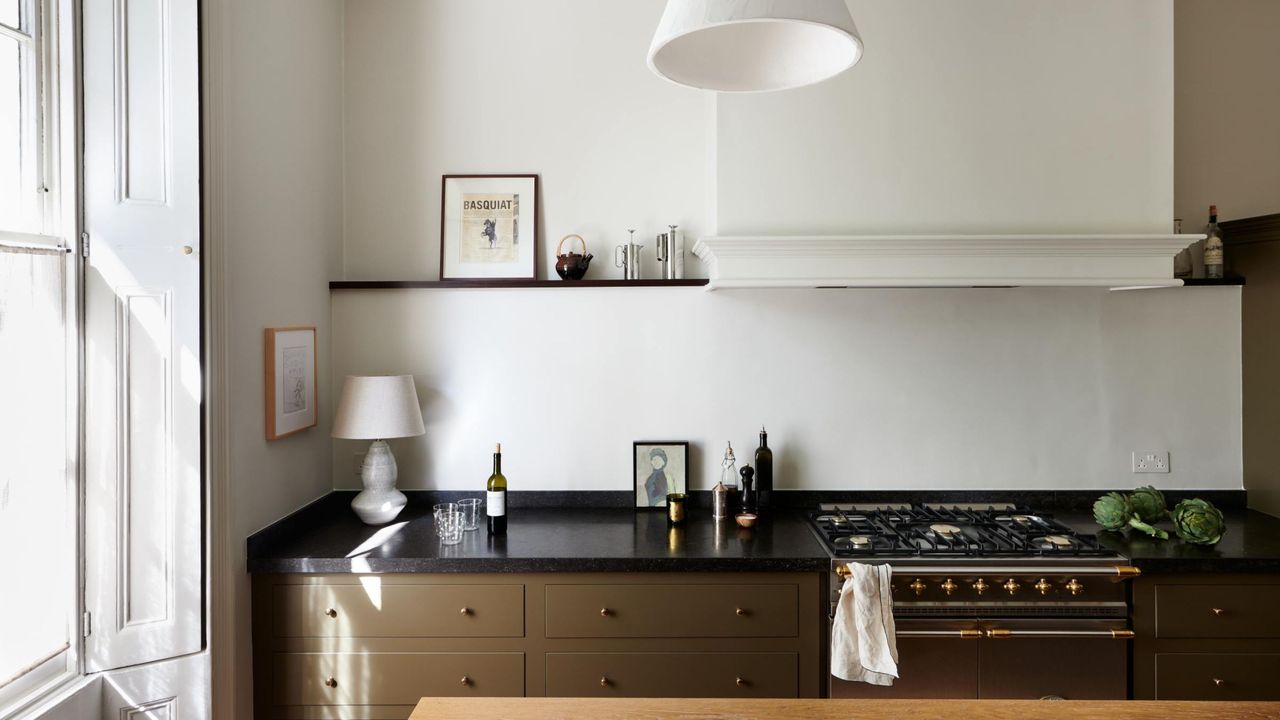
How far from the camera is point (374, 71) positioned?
2.84 meters

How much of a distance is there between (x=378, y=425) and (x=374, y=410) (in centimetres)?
5

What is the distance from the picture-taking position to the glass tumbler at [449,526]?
2359 millimetres

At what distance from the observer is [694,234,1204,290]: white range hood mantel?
236cm

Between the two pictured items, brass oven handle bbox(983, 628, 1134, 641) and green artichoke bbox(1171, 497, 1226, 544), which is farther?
green artichoke bbox(1171, 497, 1226, 544)

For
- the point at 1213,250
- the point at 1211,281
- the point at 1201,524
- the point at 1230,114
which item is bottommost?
the point at 1201,524

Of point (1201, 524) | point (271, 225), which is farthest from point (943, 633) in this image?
point (271, 225)

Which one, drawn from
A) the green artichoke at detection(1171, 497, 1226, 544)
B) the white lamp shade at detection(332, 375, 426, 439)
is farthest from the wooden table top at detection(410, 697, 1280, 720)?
the white lamp shade at detection(332, 375, 426, 439)

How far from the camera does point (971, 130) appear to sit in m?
2.41

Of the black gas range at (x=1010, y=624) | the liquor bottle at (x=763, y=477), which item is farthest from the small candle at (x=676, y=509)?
the black gas range at (x=1010, y=624)

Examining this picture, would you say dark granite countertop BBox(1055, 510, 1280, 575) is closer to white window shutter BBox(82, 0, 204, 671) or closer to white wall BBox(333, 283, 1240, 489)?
white wall BBox(333, 283, 1240, 489)

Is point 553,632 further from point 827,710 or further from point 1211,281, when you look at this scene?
point 1211,281

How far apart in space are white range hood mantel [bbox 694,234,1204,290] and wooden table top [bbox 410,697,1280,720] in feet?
4.63

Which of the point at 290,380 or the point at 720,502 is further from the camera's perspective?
the point at 720,502

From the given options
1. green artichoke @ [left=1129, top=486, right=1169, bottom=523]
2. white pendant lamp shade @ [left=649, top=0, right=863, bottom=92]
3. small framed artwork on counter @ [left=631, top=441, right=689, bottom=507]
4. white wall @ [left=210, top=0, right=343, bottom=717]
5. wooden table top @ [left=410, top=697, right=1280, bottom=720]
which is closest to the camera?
wooden table top @ [left=410, top=697, right=1280, bottom=720]
